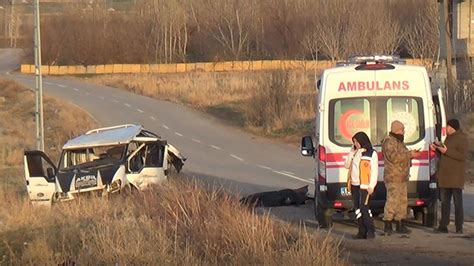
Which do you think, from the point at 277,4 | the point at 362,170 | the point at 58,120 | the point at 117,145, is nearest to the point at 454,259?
the point at 362,170

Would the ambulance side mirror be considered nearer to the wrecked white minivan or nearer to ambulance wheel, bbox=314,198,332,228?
ambulance wheel, bbox=314,198,332,228

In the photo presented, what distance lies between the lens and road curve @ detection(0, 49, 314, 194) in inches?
970

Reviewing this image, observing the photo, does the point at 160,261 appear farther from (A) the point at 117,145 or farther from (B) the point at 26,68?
(B) the point at 26,68

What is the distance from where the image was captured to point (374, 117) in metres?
13.9

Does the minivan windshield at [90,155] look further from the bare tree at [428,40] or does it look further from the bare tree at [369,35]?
the bare tree at [428,40]

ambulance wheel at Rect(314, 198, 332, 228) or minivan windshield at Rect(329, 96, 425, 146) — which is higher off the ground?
minivan windshield at Rect(329, 96, 425, 146)

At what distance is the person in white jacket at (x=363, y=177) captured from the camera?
41.9ft

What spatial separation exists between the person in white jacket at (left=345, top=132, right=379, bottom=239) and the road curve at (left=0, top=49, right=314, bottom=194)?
7.84 metres

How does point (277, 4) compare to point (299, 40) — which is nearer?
point (299, 40)

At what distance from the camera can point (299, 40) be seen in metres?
91.5

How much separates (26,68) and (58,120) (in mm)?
46861

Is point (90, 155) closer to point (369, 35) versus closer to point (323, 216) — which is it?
point (323, 216)

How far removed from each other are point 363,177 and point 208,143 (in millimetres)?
22966

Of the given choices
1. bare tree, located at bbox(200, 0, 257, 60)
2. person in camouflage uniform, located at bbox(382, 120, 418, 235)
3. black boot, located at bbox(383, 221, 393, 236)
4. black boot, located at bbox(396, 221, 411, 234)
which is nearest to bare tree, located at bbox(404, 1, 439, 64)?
black boot, located at bbox(396, 221, 411, 234)
